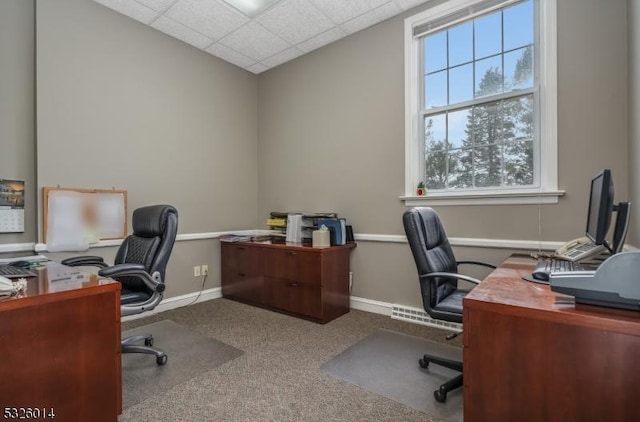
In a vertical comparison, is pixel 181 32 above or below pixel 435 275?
above

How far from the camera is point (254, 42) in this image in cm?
336

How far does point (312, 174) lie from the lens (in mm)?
3602

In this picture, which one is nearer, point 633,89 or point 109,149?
point 633,89

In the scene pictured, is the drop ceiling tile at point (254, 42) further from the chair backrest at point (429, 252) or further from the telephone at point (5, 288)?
the telephone at point (5, 288)

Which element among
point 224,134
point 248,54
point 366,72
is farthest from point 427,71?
point 224,134

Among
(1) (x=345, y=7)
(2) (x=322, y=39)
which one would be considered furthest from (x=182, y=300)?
(1) (x=345, y=7)

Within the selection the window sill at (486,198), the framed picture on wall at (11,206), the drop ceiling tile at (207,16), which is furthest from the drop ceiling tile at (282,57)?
the framed picture on wall at (11,206)

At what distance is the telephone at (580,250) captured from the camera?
160cm

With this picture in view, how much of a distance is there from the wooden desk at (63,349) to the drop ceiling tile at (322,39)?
9.90 ft

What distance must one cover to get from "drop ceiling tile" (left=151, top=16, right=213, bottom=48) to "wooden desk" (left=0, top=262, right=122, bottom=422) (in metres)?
2.67

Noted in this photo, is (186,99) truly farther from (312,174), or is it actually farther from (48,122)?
(312,174)

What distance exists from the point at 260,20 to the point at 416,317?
317cm

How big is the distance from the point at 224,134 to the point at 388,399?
128 inches

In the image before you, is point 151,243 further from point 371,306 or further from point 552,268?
point 552,268
